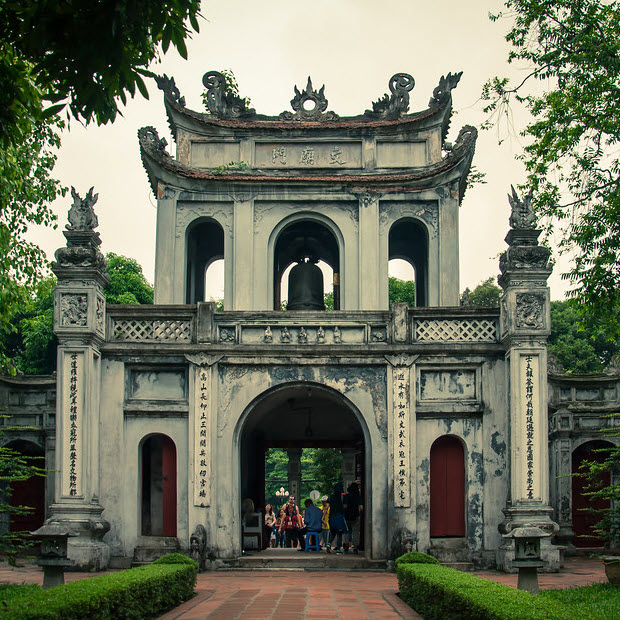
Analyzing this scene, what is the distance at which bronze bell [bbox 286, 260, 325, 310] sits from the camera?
2075 centimetres

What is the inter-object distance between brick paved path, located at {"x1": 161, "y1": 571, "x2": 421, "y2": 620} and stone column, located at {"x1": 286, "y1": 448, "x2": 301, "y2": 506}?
50.6ft

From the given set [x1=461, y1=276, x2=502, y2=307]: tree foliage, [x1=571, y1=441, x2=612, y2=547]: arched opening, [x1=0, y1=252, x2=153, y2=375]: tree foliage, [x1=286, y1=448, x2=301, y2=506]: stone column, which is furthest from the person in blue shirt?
[x1=461, y1=276, x2=502, y2=307]: tree foliage

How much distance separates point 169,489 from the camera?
18219mm

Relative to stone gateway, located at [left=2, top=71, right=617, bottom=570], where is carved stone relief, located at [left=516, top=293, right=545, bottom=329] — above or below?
above

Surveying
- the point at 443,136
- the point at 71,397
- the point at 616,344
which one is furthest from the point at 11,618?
the point at 616,344

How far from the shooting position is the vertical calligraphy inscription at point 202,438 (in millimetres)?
17594

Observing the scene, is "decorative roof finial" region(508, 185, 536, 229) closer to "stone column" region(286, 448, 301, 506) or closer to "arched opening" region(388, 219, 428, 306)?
"arched opening" region(388, 219, 428, 306)

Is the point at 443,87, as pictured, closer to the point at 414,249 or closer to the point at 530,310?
the point at 414,249

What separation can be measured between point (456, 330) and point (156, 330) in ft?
19.6

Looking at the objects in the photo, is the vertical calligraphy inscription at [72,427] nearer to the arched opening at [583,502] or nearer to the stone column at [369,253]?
the stone column at [369,253]

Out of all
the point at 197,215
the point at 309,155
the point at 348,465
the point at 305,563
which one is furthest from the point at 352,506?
the point at 348,465

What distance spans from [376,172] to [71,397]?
344 inches

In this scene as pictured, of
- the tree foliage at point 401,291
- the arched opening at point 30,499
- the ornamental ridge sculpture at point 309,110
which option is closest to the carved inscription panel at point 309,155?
the ornamental ridge sculpture at point 309,110

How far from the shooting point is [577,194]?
18328 millimetres
